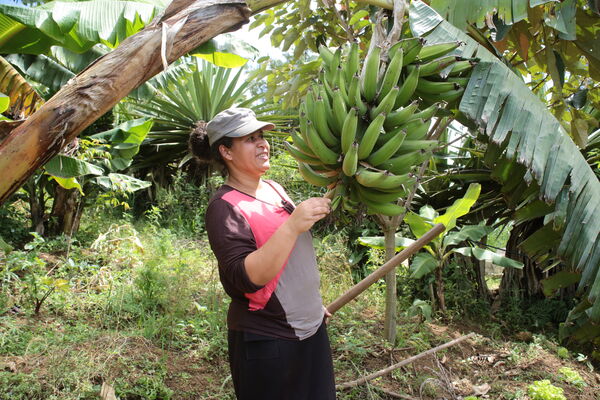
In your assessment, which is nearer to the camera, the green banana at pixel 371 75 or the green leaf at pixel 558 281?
the green banana at pixel 371 75

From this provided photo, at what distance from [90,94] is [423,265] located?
324 centimetres

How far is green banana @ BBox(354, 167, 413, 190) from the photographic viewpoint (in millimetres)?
1448

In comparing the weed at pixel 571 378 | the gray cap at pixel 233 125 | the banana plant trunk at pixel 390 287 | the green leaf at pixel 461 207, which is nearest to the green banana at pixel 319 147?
the gray cap at pixel 233 125

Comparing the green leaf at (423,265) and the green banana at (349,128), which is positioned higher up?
the green banana at (349,128)

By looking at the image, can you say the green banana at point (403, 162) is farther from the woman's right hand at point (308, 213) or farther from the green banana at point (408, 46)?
the green banana at point (408, 46)

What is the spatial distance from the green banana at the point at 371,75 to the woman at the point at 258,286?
46 cm

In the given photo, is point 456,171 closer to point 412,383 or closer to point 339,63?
point 412,383

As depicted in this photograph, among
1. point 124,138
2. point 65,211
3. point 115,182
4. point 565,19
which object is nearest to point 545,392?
point 565,19

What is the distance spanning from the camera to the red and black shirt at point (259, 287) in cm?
171

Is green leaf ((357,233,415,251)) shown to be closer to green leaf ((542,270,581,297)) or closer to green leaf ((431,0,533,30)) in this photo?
green leaf ((542,270,581,297))

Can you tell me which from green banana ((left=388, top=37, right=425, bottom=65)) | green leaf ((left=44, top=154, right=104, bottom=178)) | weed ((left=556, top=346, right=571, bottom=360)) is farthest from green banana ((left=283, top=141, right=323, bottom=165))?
weed ((left=556, top=346, right=571, bottom=360))

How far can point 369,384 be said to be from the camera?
3275mm

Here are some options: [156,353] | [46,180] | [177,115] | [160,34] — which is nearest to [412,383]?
[156,353]

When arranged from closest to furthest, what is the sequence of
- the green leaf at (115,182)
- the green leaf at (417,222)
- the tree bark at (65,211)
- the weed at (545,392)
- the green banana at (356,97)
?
the green banana at (356,97) < the weed at (545,392) < the green leaf at (417,222) < the green leaf at (115,182) < the tree bark at (65,211)
